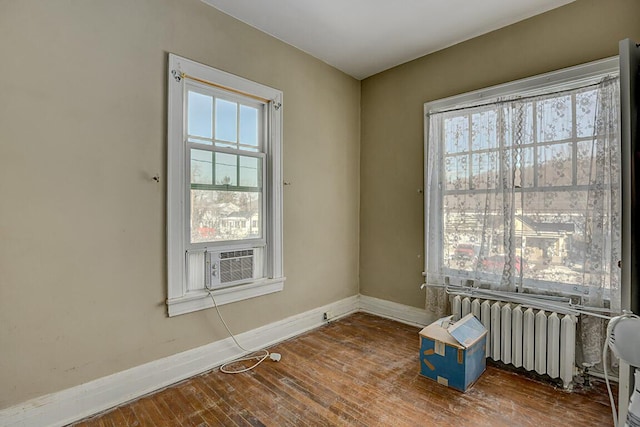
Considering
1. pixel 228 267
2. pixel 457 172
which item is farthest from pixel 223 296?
pixel 457 172

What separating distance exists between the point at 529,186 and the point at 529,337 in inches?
46.1

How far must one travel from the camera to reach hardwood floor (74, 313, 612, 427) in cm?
190

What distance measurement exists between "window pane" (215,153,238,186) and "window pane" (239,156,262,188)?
6 centimetres

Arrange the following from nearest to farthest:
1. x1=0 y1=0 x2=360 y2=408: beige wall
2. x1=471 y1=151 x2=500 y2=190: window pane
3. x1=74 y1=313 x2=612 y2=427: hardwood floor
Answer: x1=0 y1=0 x2=360 y2=408: beige wall → x1=74 y1=313 x2=612 y2=427: hardwood floor → x1=471 y1=151 x2=500 y2=190: window pane

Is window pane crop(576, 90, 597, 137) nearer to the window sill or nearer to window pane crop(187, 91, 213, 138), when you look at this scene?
the window sill

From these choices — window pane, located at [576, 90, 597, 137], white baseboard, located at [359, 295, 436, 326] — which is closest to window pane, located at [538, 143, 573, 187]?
window pane, located at [576, 90, 597, 137]

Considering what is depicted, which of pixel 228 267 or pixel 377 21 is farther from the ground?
pixel 377 21

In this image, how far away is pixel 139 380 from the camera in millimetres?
2131

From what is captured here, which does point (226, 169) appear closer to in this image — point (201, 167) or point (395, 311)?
point (201, 167)

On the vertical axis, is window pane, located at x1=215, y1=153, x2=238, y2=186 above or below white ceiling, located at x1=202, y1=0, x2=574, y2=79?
below

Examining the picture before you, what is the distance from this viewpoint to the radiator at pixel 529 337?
2244 mm

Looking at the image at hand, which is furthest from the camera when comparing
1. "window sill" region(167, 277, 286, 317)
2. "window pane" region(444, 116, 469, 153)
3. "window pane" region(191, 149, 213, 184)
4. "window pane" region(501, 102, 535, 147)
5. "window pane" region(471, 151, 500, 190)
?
"window pane" region(444, 116, 469, 153)

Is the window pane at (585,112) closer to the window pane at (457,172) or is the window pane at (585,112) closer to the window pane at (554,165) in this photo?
the window pane at (554,165)

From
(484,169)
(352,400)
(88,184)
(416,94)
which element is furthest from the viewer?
(416,94)
